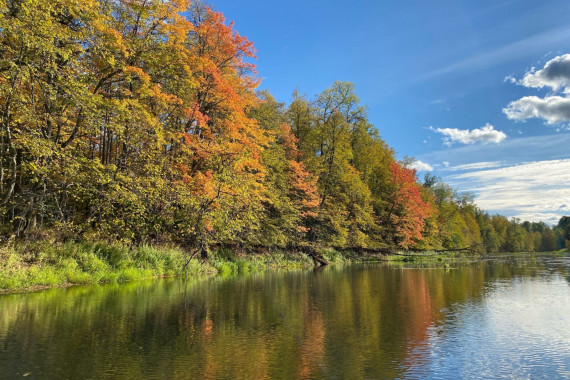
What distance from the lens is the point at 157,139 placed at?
17.5 meters

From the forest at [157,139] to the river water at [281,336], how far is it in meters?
4.12

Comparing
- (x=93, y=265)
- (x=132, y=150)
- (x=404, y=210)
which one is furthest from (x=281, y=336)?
(x=404, y=210)

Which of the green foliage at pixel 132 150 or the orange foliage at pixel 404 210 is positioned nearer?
the green foliage at pixel 132 150

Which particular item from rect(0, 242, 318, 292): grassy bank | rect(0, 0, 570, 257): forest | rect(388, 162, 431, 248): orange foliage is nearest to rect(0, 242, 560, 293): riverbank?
rect(0, 242, 318, 292): grassy bank

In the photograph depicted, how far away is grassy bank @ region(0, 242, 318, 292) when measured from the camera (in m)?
13.3

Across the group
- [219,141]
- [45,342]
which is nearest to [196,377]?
[45,342]

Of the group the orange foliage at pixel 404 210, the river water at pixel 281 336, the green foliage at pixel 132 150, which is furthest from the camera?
the orange foliage at pixel 404 210

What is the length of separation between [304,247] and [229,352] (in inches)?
1142

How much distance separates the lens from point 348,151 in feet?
138

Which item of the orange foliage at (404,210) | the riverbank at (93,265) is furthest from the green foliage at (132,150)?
the orange foliage at (404,210)

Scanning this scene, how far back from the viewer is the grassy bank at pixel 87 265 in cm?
1330

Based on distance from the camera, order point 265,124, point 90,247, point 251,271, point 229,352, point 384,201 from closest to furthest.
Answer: point 229,352
point 90,247
point 251,271
point 265,124
point 384,201

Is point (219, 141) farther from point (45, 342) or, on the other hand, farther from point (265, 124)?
point (45, 342)

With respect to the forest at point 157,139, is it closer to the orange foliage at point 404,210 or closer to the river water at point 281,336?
the orange foliage at point 404,210
